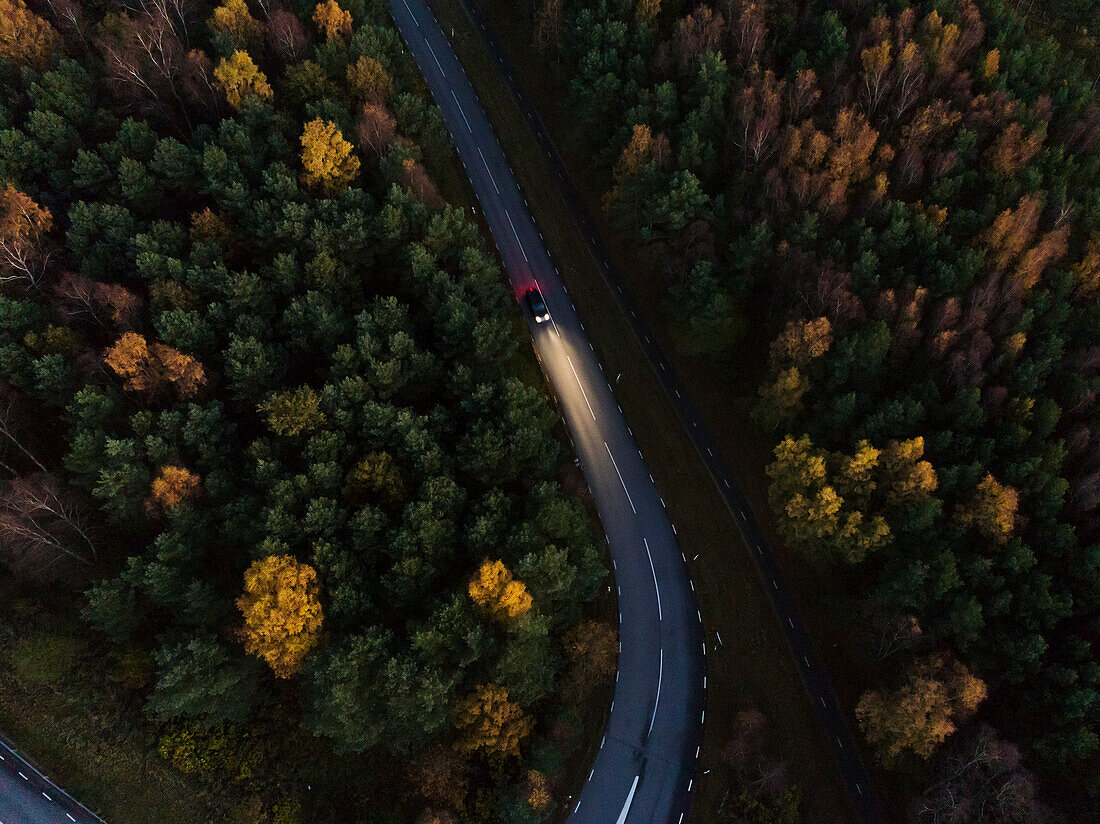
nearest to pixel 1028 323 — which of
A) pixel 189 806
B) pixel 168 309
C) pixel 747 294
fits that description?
pixel 747 294

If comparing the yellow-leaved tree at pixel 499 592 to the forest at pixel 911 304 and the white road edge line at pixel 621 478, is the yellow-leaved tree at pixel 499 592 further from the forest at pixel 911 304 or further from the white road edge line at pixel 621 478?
the forest at pixel 911 304

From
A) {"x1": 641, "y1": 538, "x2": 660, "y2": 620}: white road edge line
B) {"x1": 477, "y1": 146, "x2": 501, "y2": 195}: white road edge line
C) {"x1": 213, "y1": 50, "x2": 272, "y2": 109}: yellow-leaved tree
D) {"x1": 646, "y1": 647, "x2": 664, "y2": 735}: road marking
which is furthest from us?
{"x1": 477, "y1": 146, "x2": 501, "y2": 195}: white road edge line

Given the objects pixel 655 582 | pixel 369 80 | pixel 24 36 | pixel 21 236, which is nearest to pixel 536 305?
pixel 369 80

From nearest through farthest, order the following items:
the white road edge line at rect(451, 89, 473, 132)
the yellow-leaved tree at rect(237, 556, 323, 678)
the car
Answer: the yellow-leaved tree at rect(237, 556, 323, 678), the car, the white road edge line at rect(451, 89, 473, 132)

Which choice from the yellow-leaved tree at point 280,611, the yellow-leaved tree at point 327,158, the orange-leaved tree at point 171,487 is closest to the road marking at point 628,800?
the yellow-leaved tree at point 280,611

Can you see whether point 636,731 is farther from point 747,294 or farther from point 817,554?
point 747,294

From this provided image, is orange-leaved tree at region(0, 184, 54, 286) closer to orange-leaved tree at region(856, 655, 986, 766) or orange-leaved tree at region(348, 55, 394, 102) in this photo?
orange-leaved tree at region(348, 55, 394, 102)

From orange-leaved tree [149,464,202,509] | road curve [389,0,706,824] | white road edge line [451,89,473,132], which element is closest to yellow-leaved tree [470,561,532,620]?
road curve [389,0,706,824]

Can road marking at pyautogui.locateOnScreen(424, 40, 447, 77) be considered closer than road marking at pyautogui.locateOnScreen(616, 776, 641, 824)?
No
